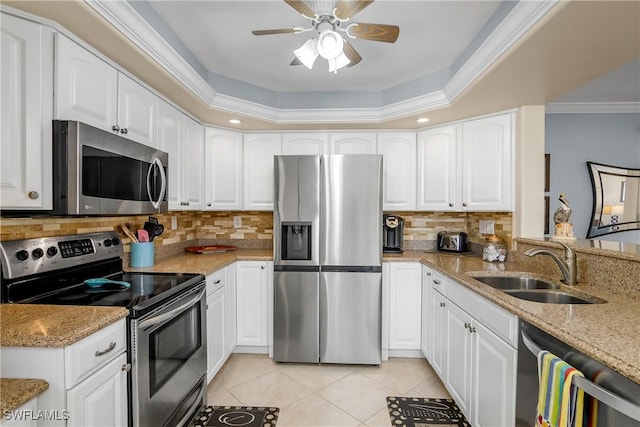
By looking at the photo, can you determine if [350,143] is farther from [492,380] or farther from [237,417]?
[237,417]

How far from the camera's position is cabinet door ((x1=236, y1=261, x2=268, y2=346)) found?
286 cm

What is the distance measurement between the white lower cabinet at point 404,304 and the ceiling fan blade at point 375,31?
1822mm

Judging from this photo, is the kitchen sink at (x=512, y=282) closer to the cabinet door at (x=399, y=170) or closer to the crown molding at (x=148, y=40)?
the cabinet door at (x=399, y=170)

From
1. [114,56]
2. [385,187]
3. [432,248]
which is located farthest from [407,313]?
[114,56]

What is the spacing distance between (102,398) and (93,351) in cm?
20

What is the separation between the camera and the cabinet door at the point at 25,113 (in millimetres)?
1247

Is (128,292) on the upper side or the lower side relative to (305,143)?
lower

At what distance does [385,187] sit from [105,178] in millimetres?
2303

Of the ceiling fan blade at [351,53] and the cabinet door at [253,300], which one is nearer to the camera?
the ceiling fan blade at [351,53]

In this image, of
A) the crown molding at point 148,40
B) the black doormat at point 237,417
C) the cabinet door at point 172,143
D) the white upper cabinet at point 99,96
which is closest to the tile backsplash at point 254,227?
the cabinet door at point 172,143

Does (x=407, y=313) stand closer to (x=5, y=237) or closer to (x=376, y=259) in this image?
(x=376, y=259)

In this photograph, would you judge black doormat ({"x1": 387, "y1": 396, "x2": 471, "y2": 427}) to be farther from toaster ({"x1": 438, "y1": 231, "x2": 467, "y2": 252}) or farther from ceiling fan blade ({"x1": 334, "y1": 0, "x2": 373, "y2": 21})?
ceiling fan blade ({"x1": 334, "y1": 0, "x2": 373, "y2": 21})

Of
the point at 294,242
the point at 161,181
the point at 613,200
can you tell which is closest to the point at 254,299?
the point at 294,242

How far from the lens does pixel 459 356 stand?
199 centimetres
